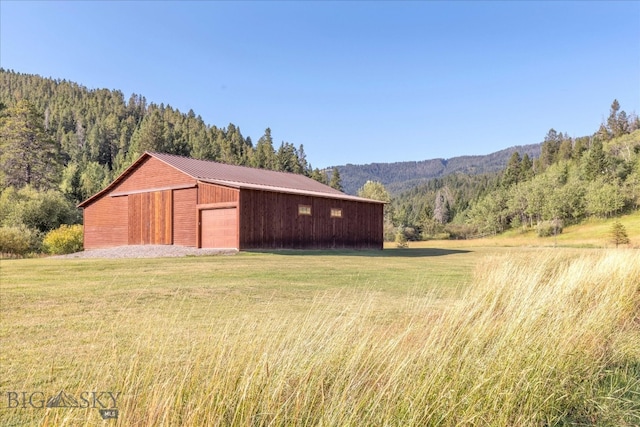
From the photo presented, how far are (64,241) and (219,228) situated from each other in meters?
14.1

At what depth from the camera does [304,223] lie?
29125 mm

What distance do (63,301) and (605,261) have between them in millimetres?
10710

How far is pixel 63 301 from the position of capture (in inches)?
343

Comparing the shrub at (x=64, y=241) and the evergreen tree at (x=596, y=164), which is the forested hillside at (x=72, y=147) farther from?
the evergreen tree at (x=596, y=164)

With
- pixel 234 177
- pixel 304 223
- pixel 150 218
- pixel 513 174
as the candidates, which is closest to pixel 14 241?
pixel 150 218

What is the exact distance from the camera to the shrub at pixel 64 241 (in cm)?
3164

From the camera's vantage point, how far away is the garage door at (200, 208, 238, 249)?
82.4 feet

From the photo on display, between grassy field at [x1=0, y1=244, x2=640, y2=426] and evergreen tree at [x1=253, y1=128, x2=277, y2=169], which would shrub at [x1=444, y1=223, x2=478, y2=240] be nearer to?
evergreen tree at [x1=253, y1=128, x2=277, y2=169]

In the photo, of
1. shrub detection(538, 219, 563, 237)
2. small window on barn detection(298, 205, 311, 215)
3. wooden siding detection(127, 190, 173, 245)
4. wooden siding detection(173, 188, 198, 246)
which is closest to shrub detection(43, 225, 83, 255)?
wooden siding detection(127, 190, 173, 245)

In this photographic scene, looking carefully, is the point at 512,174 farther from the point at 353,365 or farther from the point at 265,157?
the point at 353,365

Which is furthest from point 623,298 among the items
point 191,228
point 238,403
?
point 191,228

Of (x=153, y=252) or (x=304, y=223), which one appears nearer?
(x=153, y=252)

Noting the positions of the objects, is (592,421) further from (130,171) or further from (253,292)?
(130,171)

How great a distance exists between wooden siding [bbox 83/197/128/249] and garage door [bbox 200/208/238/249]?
7776 mm
